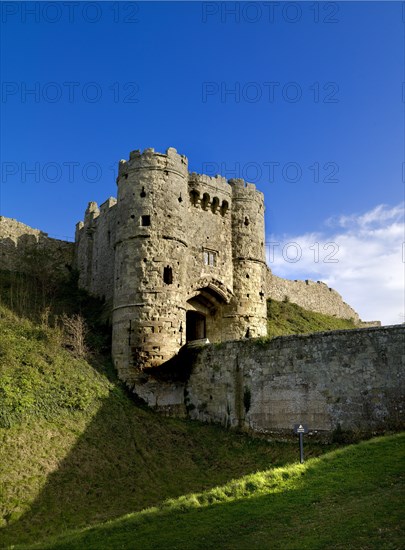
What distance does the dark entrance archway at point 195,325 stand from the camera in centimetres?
2850

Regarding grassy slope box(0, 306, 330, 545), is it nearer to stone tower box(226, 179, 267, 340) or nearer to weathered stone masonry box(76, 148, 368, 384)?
weathered stone masonry box(76, 148, 368, 384)

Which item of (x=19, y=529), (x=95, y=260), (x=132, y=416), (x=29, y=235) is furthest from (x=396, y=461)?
(x=29, y=235)

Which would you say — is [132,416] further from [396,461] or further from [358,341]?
[396,461]

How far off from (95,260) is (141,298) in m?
9.67

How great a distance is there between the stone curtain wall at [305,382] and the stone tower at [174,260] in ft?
7.93

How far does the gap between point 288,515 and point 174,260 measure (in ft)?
49.3

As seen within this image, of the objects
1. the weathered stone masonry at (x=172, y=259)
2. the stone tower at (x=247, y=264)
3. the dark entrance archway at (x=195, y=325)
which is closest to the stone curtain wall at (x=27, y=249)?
the weathered stone masonry at (x=172, y=259)

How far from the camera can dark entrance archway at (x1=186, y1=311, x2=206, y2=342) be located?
2850 centimetres

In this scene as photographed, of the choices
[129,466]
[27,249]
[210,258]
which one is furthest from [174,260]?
[27,249]

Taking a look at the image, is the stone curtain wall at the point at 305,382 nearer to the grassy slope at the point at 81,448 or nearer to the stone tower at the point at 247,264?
the grassy slope at the point at 81,448

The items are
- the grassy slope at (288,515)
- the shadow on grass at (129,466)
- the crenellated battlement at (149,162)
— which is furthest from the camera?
the crenellated battlement at (149,162)

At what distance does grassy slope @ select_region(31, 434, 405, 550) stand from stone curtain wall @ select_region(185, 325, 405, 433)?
3290 millimetres

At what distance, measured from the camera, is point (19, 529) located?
13.0 metres

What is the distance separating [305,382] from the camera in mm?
19078
